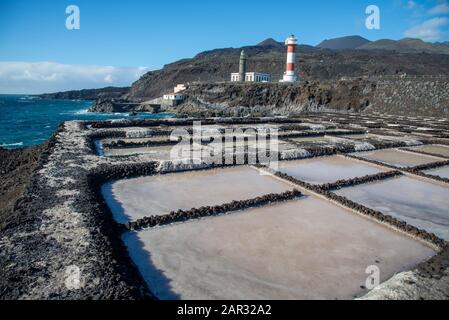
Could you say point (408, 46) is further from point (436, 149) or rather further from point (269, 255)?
point (269, 255)

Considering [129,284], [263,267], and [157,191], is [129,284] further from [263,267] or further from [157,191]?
[157,191]

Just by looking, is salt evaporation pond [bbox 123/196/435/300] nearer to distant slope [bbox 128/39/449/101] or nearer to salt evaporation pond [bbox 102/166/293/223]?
salt evaporation pond [bbox 102/166/293/223]

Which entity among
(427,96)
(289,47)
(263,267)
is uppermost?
(289,47)

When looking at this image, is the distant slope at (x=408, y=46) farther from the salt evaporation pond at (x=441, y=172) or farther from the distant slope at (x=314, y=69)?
the salt evaporation pond at (x=441, y=172)

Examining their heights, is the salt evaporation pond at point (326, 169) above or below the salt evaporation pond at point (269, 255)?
above

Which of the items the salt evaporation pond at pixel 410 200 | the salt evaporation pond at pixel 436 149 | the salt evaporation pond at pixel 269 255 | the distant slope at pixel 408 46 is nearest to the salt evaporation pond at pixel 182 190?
the salt evaporation pond at pixel 269 255

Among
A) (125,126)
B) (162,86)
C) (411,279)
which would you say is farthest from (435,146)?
(162,86)

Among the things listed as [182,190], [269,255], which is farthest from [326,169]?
[269,255]
